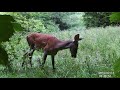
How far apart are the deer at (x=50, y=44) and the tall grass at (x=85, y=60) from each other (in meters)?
0.04

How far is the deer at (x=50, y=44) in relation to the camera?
277 cm

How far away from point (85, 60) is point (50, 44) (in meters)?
0.50

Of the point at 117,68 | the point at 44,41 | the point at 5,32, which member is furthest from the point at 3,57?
the point at 44,41

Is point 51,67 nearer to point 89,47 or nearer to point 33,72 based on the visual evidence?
point 33,72

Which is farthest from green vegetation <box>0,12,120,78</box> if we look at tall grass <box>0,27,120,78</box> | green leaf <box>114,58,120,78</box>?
green leaf <box>114,58,120,78</box>

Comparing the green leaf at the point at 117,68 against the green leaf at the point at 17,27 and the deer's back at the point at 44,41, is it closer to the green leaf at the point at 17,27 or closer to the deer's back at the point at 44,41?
the green leaf at the point at 17,27

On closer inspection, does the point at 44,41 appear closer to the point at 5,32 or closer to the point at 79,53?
the point at 79,53

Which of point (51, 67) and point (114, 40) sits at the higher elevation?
point (114, 40)

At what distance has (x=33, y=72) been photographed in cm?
298

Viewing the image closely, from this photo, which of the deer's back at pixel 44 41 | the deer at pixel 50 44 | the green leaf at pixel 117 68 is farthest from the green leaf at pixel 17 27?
the deer's back at pixel 44 41

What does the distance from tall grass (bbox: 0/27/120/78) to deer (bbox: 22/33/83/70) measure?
0.14 ft

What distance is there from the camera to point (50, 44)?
3.24 m
